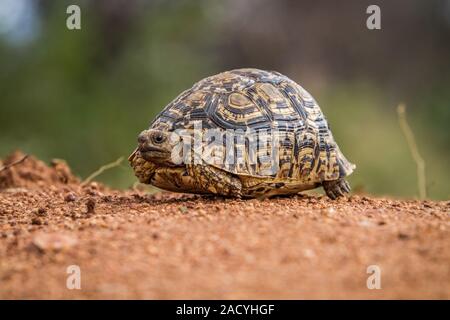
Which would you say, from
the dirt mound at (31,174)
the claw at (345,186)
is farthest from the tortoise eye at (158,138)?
the dirt mound at (31,174)

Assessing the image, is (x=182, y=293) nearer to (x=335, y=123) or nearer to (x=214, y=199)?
(x=214, y=199)

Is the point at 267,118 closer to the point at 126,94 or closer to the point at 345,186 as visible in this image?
the point at 345,186

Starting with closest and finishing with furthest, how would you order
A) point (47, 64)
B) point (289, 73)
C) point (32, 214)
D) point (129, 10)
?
point (32, 214) < point (47, 64) < point (129, 10) < point (289, 73)

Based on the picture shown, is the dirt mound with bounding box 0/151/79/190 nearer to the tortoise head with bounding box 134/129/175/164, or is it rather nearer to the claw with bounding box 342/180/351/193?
the tortoise head with bounding box 134/129/175/164

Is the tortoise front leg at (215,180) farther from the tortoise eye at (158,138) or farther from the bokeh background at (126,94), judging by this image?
the bokeh background at (126,94)

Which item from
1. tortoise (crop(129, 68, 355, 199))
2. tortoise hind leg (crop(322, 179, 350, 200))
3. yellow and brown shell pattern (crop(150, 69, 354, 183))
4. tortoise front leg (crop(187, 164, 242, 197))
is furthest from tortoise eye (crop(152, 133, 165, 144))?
tortoise hind leg (crop(322, 179, 350, 200))

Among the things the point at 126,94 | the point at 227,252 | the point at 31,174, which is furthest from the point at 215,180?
the point at 126,94

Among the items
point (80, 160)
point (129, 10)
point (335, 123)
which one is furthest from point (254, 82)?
point (129, 10)

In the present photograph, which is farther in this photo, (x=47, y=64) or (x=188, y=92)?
(x=47, y=64)
